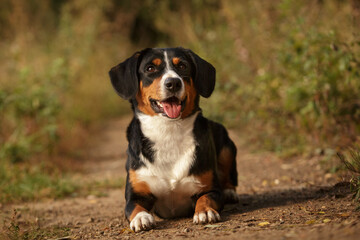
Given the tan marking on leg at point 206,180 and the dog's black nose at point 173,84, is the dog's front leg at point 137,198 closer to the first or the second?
the tan marking on leg at point 206,180

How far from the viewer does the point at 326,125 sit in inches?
220

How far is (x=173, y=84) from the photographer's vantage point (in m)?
3.32

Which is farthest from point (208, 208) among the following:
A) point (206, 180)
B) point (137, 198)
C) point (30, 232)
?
point (30, 232)

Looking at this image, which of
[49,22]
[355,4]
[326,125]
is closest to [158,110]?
[326,125]

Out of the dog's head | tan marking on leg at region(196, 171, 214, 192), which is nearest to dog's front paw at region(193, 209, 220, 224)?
tan marking on leg at region(196, 171, 214, 192)

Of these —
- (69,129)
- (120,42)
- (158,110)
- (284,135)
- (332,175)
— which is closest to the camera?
(158,110)

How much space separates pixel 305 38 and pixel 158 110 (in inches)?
100

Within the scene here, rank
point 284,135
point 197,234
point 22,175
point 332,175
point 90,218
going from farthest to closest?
point 284,135, point 22,175, point 332,175, point 90,218, point 197,234

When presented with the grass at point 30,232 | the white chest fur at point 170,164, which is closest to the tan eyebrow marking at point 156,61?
the white chest fur at point 170,164

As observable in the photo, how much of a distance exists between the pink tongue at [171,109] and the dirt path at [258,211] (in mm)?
804

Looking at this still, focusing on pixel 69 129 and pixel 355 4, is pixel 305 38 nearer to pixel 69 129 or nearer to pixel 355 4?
pixel 355 4

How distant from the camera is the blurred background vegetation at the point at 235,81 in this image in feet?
17.4

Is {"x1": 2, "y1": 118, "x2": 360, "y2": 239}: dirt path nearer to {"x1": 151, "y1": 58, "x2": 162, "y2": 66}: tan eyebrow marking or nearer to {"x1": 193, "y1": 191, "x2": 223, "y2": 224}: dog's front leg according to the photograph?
{"x1": 193, "y1": 191, "x2": 223, "y2": 224}: dog's front leg

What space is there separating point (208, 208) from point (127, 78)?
1199mm
